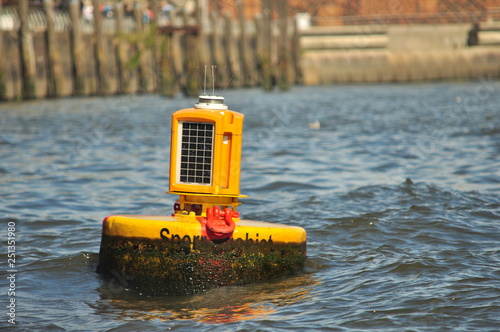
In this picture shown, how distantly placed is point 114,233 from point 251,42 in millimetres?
30335

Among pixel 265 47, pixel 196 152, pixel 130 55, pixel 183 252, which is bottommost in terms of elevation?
pixel 183 252

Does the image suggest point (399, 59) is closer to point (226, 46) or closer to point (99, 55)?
point (226, 46)

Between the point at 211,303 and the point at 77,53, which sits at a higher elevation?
the point at 77,53

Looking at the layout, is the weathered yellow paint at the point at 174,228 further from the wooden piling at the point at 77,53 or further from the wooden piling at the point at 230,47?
the wooden piling at the point at 230,47

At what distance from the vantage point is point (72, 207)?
9195mm

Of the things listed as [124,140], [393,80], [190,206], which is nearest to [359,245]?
[190,206]

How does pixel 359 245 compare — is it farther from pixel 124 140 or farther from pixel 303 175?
pixel 124 140

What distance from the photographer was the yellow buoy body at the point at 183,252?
5492mm

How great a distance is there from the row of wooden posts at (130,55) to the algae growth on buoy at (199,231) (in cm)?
1306

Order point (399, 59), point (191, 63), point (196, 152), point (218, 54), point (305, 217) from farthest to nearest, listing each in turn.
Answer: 1. point (399, 59)
2. point (218, 54)
3. point (191, 63)
4. point (305, 217)
5. point (196, 152)

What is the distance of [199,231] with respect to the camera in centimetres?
548

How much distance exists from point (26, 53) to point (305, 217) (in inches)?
638

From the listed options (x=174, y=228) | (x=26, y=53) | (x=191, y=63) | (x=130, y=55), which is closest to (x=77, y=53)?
(x=26, y=53)

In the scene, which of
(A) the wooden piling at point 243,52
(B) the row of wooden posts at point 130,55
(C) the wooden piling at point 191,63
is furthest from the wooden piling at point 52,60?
(A) the wooden piling at point 243,52
